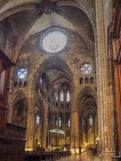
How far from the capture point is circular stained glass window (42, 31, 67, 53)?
26734mm

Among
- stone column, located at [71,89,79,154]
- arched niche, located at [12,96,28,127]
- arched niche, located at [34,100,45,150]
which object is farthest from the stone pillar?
stone column, located at [71,89,79,154]

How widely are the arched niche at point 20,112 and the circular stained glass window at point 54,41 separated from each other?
8.16m

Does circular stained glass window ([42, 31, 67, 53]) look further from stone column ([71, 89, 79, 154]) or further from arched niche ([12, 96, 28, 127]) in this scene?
arched niche ([12, 96, 28, 127])

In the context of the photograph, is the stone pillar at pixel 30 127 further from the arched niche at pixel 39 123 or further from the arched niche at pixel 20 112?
the arched niche at pixel 39 123

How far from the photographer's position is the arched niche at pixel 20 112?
82.7 ft

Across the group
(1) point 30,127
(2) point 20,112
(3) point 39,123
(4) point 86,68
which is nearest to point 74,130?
(1) point 30,127

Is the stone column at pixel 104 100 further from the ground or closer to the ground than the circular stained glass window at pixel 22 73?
closer to the ground

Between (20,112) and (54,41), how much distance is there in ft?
38.5

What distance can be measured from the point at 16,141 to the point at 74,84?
1630 centimetres

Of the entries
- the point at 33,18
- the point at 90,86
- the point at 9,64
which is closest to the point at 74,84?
the point at 90,86

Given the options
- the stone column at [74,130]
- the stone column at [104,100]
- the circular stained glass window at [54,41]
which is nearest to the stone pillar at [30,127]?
the stone column at [74,130]

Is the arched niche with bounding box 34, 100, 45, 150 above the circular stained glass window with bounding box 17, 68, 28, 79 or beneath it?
beneath

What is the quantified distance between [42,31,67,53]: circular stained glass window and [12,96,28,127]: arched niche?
8.16m

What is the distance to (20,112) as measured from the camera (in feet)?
91.4
